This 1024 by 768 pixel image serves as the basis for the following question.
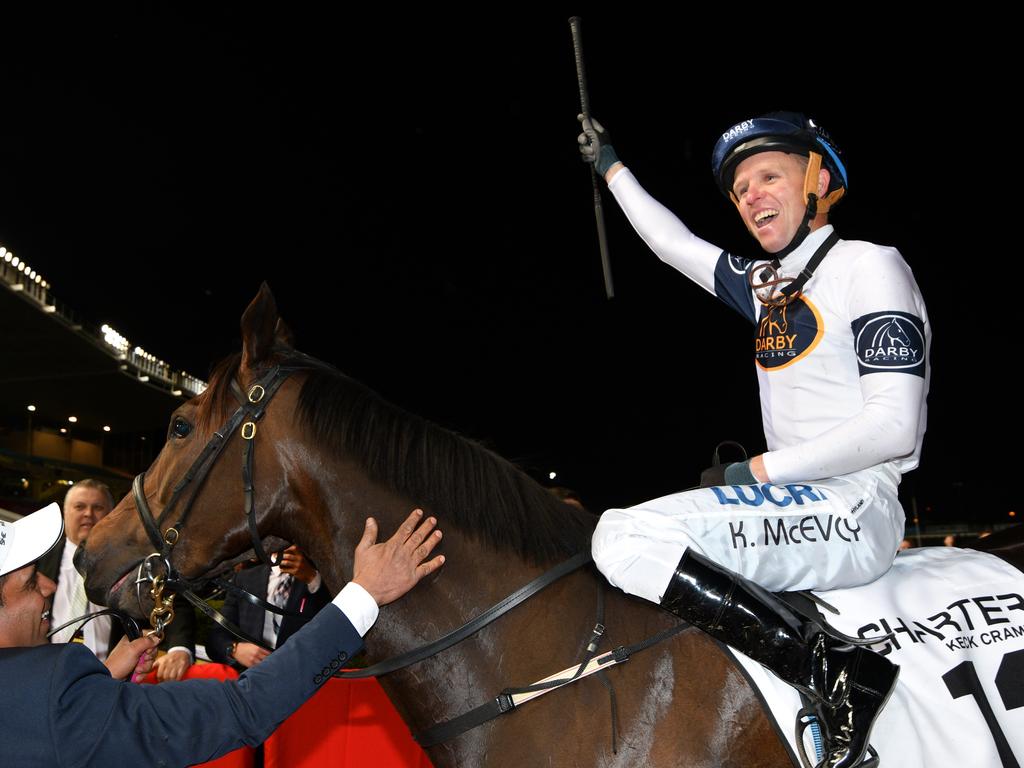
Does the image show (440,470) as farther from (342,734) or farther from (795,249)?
(342,734)

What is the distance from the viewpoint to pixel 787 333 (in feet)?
7.39

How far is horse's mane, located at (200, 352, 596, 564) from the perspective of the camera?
212cm

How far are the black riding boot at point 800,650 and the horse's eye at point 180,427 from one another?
1451mm

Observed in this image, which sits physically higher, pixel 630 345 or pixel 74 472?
pixel 630 345

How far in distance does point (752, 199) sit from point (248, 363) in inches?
64.3

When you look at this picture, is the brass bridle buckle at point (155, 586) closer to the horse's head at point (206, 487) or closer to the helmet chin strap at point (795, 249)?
the horse's head at point (206, 487)

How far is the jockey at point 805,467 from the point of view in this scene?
5.87 feet

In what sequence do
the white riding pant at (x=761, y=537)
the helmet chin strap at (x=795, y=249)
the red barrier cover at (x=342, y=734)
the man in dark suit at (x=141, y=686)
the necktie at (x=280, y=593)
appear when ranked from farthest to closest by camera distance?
1. the necktie at (x=280, y=593)
2. the red barrier cover at (x=342, y=734)
3. the helmet chin strap at (x=795, y=249)
4. the white riding pant at (x=761, y=537)
5. the man in dark suit at (x=141, y=686)

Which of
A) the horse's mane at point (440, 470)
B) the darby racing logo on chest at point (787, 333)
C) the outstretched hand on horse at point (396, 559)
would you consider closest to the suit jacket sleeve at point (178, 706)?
the outstretched hand on horse at point (396, 559)

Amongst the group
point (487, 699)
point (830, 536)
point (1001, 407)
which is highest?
point (830, 536)

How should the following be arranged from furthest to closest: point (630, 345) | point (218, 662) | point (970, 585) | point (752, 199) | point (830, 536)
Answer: point (630, 345) < point (218, 662) < point (752, 199) < point (970, 585) < point (830, 536)

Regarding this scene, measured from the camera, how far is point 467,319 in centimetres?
1947

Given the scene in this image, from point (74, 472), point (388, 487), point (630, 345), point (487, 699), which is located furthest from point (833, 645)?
point (74, 472)

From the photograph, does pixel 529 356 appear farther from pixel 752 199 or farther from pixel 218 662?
pixel 752 199
